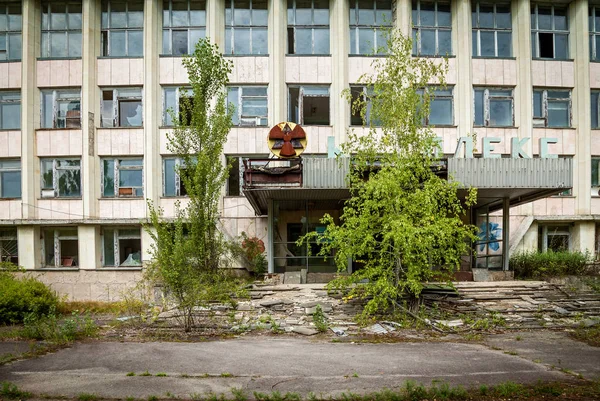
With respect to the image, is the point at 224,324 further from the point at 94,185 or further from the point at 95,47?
the point at 95,47

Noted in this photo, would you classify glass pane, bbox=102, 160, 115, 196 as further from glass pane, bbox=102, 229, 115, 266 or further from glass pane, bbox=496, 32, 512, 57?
glass pane, bbox=496, 32, 512, 57

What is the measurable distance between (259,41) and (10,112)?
13.2 metres

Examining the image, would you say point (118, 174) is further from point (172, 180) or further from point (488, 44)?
point (488, 44)

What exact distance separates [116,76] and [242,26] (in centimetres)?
684

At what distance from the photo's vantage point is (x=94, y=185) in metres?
23.8

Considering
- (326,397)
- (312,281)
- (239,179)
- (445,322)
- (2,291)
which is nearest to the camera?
(326,397)

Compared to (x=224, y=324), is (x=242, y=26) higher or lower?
higher

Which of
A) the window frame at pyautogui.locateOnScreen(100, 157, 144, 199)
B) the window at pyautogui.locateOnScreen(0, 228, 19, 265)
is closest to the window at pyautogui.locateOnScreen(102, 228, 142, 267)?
the window frame at pyautogui.locateOnScreen(100, 157, 144, 199)

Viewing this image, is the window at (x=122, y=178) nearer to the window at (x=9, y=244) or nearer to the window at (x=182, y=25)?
the window at (x=9, y=244)

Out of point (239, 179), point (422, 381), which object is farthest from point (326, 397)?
point (239, 179)

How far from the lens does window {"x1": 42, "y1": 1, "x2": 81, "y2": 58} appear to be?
79.8 ft

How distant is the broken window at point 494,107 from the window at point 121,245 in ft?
59.9

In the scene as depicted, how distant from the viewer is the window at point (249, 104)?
2373 cm

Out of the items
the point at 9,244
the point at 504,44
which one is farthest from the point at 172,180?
the point at 504,44
